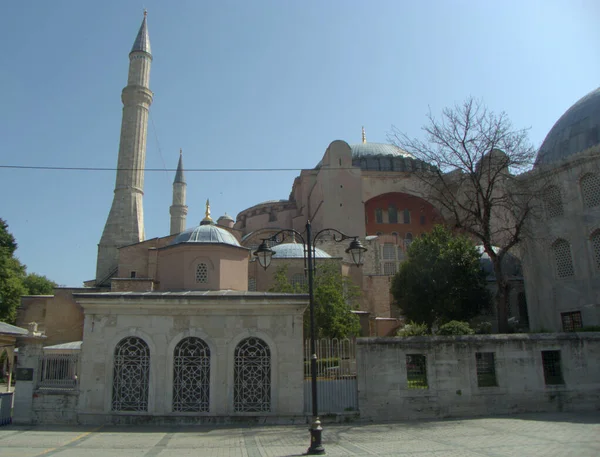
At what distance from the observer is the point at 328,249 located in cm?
3152

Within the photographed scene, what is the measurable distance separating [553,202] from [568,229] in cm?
142

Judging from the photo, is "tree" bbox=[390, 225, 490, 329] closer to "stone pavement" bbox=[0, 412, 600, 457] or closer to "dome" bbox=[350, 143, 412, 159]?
"stone pavement" bbox=[0, 412, 600, 457]

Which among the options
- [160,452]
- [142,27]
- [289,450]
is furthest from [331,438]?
[142,27]

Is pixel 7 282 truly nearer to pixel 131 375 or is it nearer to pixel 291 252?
pixel 291 252

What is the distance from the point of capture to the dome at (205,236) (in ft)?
53.5

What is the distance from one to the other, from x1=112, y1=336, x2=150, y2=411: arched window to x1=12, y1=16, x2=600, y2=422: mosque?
0.08ft

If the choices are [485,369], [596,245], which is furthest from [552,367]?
[596,245]

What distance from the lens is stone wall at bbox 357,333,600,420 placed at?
12.1 m

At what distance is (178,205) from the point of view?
52625 mm

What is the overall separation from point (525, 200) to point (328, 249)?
46.2ft

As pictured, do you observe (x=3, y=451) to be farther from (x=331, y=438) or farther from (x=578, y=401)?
(x=578, y=401)

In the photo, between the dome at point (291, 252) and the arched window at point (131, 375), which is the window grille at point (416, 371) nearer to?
the arched window at point (131, 375)

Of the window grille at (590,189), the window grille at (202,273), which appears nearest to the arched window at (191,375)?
the window grille at (202,273)

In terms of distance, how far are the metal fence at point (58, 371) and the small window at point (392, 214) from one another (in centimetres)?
3129
